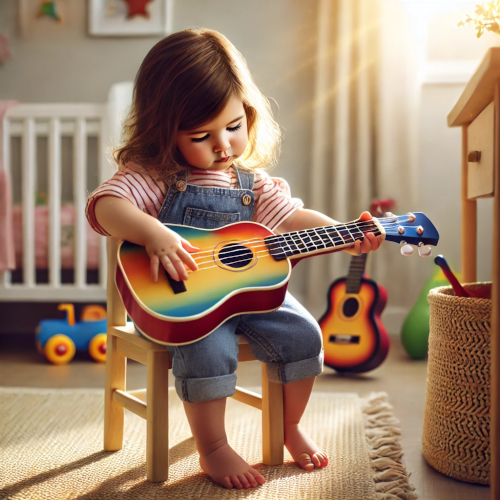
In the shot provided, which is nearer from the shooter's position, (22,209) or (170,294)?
(170,294)

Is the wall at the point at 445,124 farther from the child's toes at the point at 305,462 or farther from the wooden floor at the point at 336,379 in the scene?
the child's toes at the point at 305,462

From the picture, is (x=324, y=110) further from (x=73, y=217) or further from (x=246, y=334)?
(x=246, y=334)

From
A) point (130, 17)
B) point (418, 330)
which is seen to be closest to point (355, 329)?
point (418, 330)

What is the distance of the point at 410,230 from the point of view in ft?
3.43

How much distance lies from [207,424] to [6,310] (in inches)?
65.5

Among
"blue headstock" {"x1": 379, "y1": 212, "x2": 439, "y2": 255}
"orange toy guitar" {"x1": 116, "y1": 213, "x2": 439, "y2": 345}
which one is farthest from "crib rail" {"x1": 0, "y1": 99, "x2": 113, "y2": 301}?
"blue headstock" {"x1": 379, "y1": 212, "x2": 439, "y2": 255}

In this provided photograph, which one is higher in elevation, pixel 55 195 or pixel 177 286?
pixel 55 195

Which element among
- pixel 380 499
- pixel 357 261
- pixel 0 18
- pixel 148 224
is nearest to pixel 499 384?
pixel 380 499

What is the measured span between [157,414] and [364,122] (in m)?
1.51

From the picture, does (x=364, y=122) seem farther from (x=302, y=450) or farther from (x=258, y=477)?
(x=258, y=477)

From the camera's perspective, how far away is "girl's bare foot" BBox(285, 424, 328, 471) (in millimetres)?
1077

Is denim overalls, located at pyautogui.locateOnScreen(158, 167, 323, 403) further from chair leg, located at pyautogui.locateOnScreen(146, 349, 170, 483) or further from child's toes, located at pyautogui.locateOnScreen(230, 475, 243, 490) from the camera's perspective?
child's toes, located at pyautogui.locateOnScreen(230, 475, 243, 490)

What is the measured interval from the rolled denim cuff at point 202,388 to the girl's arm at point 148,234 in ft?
0.53

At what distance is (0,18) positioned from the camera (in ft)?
7.62
